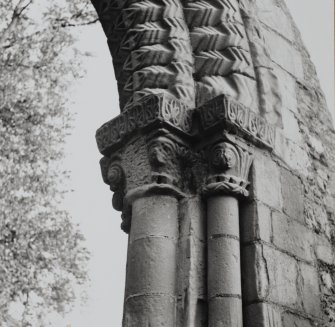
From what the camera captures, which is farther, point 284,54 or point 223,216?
point 284,54

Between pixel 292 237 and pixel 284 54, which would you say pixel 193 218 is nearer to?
pixel 292 237

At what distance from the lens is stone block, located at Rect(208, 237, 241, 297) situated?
7.05ft

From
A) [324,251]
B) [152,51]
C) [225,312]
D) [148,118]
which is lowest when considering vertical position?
[225,312]

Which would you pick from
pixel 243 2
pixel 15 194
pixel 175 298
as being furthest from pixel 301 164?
pixel 15 194

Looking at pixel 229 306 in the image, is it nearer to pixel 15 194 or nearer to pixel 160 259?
pixel 160 259

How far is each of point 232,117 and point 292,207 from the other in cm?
58

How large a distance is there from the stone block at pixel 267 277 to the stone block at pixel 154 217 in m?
0.34

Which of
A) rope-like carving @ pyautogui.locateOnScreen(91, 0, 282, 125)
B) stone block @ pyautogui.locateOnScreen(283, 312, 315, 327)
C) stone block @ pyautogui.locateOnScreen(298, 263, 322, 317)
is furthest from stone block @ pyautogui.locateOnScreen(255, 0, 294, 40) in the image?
stone block @ pyautogui.locateOnScreen(283, 312, 315, 327)

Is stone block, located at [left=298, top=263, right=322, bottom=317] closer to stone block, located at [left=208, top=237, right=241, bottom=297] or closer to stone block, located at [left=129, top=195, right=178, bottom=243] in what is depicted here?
stone block, located at [left=208, top=237, right=241, bottom=297]

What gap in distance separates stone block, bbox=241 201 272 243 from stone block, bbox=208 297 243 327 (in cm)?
31

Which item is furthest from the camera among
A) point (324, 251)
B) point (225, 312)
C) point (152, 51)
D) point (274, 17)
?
point (274, 17)

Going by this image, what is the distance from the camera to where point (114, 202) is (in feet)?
8.69

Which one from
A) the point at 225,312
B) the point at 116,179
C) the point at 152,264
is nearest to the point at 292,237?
the point at 225,312

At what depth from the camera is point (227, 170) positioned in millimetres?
2385
